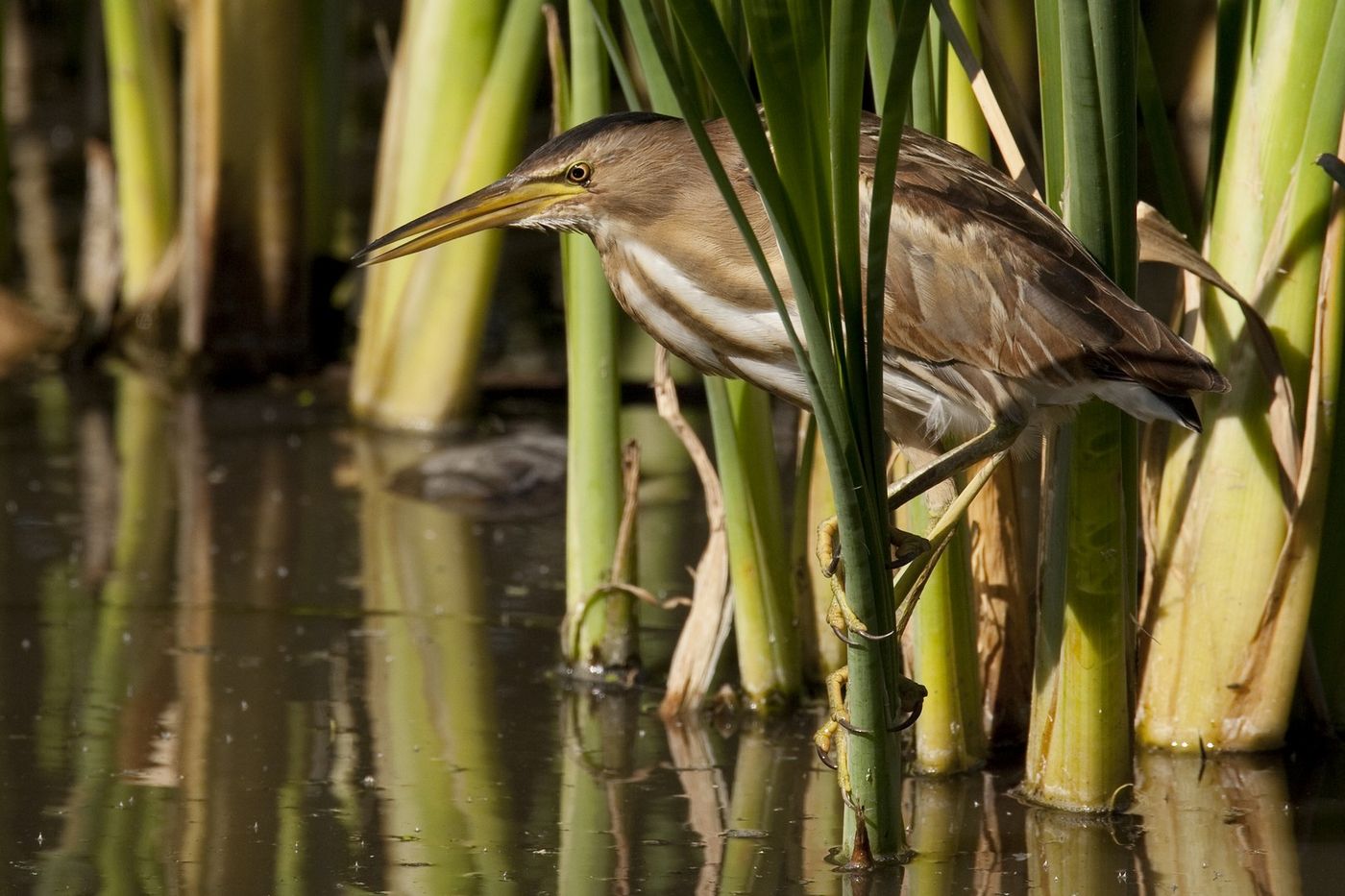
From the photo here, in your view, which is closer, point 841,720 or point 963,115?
point 841,720

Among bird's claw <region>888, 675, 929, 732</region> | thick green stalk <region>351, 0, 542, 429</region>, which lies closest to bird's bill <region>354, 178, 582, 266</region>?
bird's claw <region>888, 675, 929, 732</region>

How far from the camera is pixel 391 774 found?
11.2 ft

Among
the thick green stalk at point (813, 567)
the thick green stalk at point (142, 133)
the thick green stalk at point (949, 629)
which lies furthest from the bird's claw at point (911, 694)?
the thick green stalk at point (142, 133)

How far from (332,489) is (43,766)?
2102 mm

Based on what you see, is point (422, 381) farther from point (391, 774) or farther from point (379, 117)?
point (379, 117)

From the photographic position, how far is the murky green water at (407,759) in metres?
2.98

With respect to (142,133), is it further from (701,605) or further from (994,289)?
(994,289)

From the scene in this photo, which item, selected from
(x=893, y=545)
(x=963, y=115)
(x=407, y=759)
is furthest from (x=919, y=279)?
(x=407, y=759)

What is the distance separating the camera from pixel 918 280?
2.88m

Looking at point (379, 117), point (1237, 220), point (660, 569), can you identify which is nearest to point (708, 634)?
point (660, 569)

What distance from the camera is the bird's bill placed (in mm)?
2893

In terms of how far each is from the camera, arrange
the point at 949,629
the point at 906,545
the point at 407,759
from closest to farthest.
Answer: the point at 906,545 → the point at 949,629 → the point at 407,759

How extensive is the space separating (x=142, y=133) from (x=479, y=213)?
4.10 meters

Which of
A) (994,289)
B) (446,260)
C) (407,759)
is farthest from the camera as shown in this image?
(446,260)
